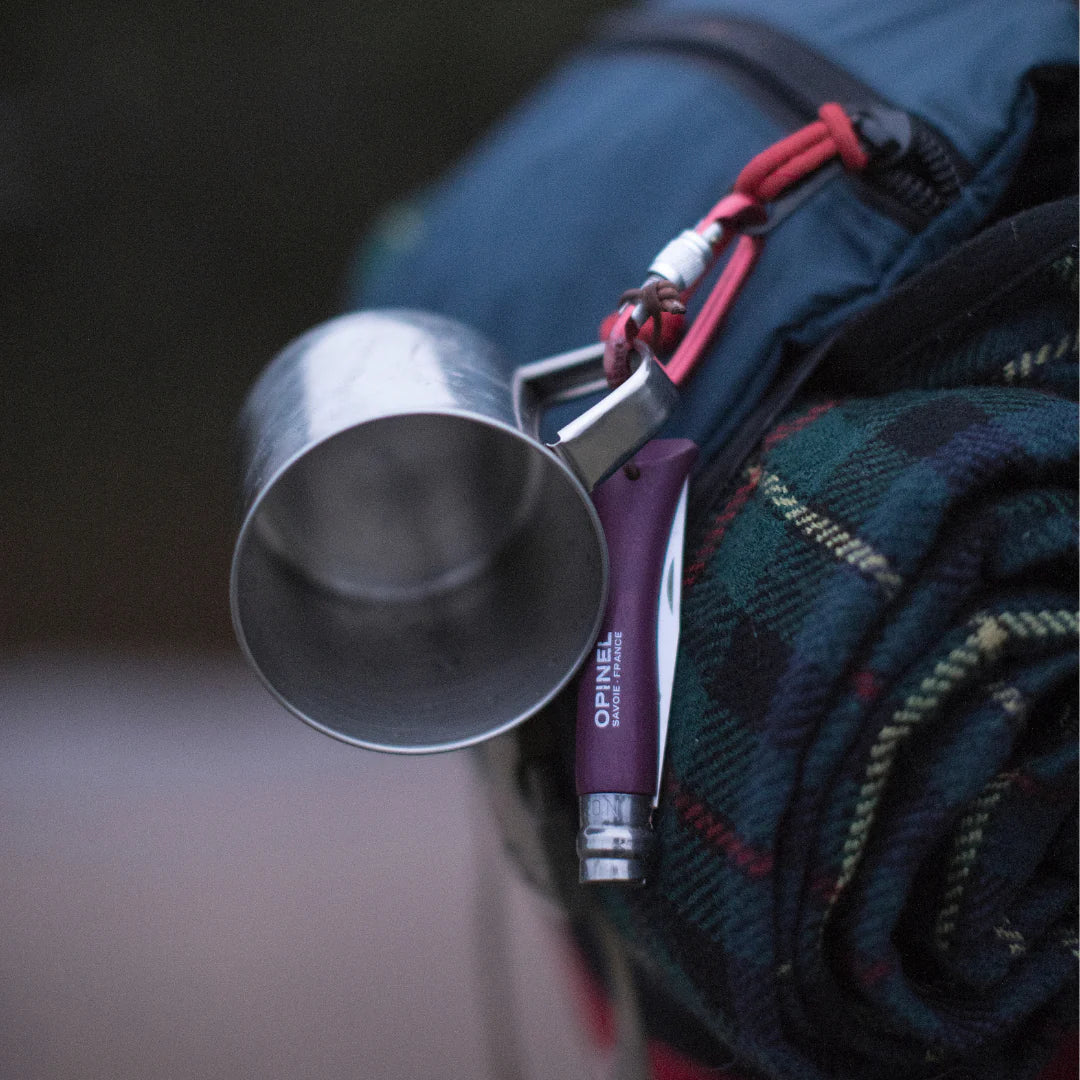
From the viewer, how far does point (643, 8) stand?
0.74 m

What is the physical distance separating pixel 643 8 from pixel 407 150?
0.62 m

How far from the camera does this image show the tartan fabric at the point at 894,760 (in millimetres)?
328

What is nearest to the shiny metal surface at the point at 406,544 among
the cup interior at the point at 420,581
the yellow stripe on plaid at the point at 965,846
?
the cup interior at the point at 420,581

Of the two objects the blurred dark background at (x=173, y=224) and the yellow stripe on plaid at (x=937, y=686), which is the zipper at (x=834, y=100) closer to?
the yellow stripe on plaid at (x=937, y=686)

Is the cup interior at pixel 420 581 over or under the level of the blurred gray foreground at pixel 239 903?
over

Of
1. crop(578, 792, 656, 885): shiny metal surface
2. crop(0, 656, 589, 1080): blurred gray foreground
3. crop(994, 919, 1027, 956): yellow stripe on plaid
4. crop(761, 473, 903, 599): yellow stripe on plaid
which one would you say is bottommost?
crop(0, 656, 589, 1080): blurred gray foreground

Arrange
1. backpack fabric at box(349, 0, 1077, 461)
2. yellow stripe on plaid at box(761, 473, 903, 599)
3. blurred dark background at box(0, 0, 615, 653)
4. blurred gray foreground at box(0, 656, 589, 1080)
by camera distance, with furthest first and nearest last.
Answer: blurred dark background at box(0, 0, 615, 653), blurred gray foreground at box(0, 656, 589, 1080), backpack fabric at box(349, 0, 1077, 461), yellow stripe on plaid at box(761, 473, 903, 599)

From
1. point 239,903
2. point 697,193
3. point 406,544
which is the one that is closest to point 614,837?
point 406,544

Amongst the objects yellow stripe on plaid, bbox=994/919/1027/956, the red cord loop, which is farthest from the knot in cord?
yellow stripe on plaid, bbox=994/919/1027/956

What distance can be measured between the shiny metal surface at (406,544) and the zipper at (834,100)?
0.59ft

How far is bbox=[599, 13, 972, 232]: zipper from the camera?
1.43 ft

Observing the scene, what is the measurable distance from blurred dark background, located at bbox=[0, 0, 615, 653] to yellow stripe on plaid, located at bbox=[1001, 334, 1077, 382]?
0.95 m

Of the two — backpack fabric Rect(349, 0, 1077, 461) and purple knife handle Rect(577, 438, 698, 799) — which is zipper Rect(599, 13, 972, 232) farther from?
purple knife handle Rect(577, 438, 698, 799)

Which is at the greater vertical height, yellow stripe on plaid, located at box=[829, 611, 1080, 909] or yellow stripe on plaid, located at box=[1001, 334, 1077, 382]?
yellow stripe on plaid, located at box=[1001, 334, 1077, 382]
